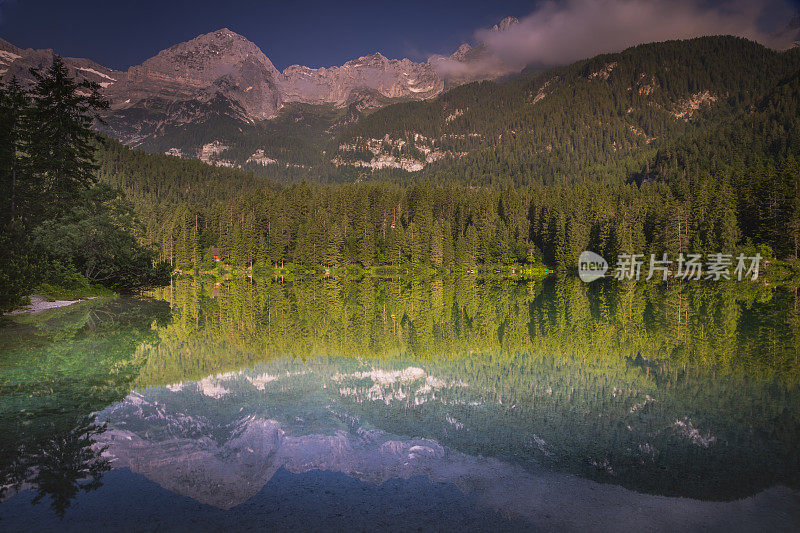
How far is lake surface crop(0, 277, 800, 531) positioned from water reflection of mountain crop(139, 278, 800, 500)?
0.25ft

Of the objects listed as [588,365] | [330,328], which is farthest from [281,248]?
[588,365]

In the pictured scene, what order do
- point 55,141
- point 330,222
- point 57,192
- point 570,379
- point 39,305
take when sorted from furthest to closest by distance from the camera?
point 330,222, point 55,141, point 57,192, point 39,305, point 570,379

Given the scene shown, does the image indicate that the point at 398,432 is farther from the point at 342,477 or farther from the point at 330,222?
the point at 330,222

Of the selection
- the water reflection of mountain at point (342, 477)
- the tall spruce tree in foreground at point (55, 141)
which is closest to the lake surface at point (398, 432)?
the water reflection of mountain at point (342, 477)

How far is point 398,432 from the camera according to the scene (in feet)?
35.0

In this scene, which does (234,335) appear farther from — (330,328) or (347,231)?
(347,231)

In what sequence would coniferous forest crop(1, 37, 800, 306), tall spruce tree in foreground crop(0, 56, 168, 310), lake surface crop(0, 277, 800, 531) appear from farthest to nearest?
coniferous forest crop(1, 37, 800, 306) < tall spruce tree in foreground crop(0, 56, 168, 310) < lake surface crop(0, 277, 800, 531)

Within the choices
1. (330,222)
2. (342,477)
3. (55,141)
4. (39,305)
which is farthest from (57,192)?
(330,222)

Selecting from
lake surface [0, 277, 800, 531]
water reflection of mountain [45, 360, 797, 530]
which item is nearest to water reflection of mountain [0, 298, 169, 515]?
lake surface [0, 277, 800, 531]

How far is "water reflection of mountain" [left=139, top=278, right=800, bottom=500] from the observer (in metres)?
9.34

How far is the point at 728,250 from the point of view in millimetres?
74125

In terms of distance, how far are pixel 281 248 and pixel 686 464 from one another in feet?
304

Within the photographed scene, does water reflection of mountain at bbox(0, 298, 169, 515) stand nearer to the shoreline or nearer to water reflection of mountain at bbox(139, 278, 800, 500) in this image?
water reflection of mountain at bbox(139, 278, 800, 500)

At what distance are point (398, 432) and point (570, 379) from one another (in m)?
7.11
